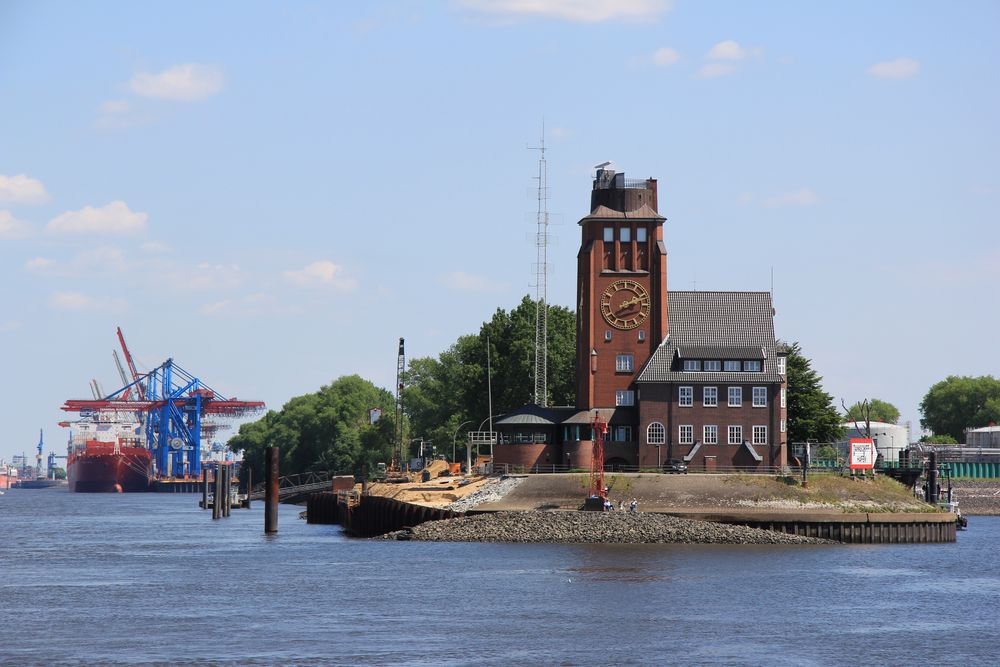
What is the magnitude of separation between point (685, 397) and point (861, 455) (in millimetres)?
12351

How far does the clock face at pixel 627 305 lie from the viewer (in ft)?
355

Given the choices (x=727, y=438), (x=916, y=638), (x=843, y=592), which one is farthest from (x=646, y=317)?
(x=916, y=638)

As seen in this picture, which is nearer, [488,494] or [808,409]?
[488,494]

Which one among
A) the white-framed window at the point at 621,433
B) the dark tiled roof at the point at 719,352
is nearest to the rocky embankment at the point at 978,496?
the dark tiled roof at the point at 719,352

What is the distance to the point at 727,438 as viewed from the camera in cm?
10262

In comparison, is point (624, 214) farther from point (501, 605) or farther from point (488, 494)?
point (501, 605)

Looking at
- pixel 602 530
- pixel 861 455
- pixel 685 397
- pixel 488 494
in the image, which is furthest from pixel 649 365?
pixel 602 530

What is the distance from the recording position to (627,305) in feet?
356

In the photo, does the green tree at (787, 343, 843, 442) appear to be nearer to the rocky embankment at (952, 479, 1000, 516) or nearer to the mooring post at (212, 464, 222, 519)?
the rocky embankment at (952, 479, 1000, 516)

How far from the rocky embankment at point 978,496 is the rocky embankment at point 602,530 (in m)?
67.0

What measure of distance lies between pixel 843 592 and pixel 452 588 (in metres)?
17.7

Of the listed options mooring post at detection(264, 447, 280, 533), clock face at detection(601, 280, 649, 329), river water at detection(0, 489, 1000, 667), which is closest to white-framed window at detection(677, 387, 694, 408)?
clock face at detection(601, 280, 649, 329)

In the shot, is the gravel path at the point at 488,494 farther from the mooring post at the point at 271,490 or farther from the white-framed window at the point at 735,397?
the white-framed window at the point at 735,397

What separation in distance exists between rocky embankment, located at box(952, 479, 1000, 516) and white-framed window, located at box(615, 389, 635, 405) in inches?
2258
